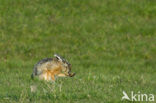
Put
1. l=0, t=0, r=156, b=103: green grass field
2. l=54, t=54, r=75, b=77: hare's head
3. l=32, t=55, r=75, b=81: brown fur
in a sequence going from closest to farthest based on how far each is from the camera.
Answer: l=32, t=55, r=75, b=81: brown fur → l=54, t=54, r=75, b=77: hare's head → l=0, t=0, r=156, b=103: green grass field

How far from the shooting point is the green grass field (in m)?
22.8

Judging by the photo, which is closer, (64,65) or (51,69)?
(51,69)

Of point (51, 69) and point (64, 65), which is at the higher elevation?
point (64, 65)

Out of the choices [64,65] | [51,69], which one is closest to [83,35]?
[64,65]

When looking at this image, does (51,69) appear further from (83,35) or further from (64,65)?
(83,35)

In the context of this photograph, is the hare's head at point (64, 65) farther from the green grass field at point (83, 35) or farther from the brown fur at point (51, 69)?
the green grass field at point (83, 35)

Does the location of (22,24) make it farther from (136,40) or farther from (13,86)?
(13,86)

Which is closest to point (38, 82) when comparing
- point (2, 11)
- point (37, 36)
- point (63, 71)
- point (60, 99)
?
point (63, 71)

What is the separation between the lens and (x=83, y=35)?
27922mm

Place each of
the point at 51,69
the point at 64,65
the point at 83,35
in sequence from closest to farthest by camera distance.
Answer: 1. the point at 51,69
2. the point at 64,65
3. the point at 83,35

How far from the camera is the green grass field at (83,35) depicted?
22.8 m

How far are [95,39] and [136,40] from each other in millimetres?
2727

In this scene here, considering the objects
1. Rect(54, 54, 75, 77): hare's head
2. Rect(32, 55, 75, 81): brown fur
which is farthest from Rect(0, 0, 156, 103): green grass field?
Rect(32, 55, 75, 81): brown fur

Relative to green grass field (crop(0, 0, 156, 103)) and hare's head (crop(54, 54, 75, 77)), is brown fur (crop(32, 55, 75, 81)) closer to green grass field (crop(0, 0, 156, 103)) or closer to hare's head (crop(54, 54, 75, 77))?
hare's head (crop(54, 54, 75, 77))
